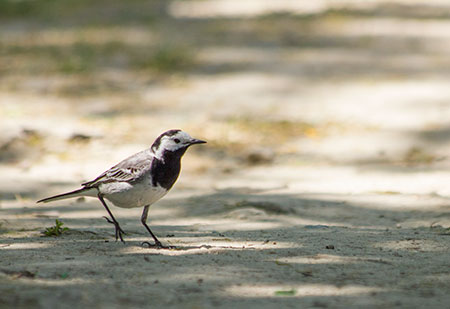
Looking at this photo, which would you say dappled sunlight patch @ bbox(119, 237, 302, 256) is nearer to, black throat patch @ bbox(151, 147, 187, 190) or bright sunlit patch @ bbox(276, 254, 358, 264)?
bright sunlit patch @ bbox(276, 254, 358, 264)

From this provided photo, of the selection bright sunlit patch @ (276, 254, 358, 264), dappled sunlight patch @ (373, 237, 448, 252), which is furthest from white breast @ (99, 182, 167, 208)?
dappled sunlight patch @ (373, 237, 448, 252)

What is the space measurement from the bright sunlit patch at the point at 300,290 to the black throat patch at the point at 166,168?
43.5 inches

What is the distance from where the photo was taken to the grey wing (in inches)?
172

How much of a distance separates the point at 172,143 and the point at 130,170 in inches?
12.1

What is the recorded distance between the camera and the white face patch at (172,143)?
4410mm

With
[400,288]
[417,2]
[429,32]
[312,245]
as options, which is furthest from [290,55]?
[400,288]

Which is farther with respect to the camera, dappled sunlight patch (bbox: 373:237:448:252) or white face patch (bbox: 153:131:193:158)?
white face patch (bbox: 153:131:193:158)

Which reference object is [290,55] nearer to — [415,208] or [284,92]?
[284,92]

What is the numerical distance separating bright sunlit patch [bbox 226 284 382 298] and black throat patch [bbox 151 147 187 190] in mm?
1106

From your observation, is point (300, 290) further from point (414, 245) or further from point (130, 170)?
point (130, 170)

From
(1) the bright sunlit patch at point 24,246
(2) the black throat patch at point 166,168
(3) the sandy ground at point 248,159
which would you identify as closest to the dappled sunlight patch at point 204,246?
(3) the sandy ground at point 248,159

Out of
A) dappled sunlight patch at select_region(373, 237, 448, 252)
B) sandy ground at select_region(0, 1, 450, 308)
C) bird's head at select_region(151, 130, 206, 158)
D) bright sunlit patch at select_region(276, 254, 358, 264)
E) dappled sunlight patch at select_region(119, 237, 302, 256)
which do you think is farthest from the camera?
bird's head at select_region(151, 130, 206, 158)

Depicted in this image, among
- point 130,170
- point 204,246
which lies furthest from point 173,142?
point 204,246

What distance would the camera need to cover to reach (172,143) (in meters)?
4.42
